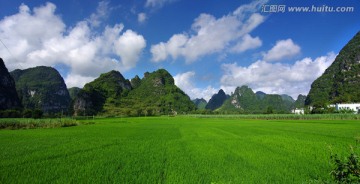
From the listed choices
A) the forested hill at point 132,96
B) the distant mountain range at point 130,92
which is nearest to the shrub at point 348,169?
the distant mountain range at point 130,92

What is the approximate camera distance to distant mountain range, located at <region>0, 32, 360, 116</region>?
3898 inches

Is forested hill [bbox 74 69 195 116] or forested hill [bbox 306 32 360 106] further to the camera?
forested hill [bbox 74 69 195 116]

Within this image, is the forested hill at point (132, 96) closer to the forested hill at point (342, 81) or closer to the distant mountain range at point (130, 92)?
the distant mountain range at point (130, 92)

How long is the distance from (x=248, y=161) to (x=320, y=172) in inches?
83.5

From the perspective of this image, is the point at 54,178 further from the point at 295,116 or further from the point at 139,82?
the point at 139,82

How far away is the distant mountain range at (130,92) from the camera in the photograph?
99000 millimetres

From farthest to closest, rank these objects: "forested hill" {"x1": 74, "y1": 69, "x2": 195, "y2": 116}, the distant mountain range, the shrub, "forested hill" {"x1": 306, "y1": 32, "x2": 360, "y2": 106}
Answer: "forested hill" {"x1": 74, "y1": 69, "x2": 195, "y2": 116} < the distant mountain range < "forested hill" {"x1": 306, "y1": 32, "x2": 360, "y2": 106} < the shrub

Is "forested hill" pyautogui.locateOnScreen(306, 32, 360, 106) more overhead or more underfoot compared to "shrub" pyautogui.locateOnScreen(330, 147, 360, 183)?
more overhead

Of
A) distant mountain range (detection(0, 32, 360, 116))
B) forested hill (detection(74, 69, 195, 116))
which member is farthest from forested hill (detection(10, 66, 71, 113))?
forested hill (detection(74, 69, 195, 116))

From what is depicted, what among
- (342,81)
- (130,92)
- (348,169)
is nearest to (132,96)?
(130,92)

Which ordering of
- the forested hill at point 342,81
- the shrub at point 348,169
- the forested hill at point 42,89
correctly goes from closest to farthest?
the shrub at point 348,169 < the forested hill at point 342,81 < the forested hill at point 42,89

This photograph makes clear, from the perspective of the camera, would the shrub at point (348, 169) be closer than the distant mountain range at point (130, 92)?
Yes

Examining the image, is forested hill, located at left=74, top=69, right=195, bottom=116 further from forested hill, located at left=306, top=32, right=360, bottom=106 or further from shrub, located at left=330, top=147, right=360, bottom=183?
shrub, located at left=330, top=147, right=360, bottom=183

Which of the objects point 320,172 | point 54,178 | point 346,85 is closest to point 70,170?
point 54,178
